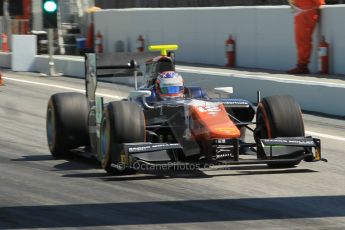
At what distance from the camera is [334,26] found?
18812 millimetres

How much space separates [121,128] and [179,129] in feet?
A: 2.33

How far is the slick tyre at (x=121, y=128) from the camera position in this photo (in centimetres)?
1009

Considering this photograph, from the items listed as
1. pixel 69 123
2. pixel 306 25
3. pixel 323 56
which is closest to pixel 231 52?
pixel 306 25

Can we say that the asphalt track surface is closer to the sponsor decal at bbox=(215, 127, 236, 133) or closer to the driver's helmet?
the sponsor decal at bbox=(215, 127, 236, 133)

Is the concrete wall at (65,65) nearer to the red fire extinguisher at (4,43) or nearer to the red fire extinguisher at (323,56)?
the red fire extinguisher at (4,43)

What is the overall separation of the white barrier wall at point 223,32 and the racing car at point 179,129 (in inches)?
310

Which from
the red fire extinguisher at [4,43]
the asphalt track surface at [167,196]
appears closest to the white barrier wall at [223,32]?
the red fire extinguisher at [4,43]

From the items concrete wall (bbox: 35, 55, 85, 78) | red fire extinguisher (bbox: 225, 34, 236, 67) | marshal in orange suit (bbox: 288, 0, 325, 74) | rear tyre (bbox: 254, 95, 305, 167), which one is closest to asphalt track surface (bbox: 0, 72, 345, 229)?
rear tyre (bbox: 254, 95, 305, 167)

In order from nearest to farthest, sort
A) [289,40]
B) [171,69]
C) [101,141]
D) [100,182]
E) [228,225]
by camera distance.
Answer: [228,225] < [100,182] < [101,141] < [171,69] < [289,40]

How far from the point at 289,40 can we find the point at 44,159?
941 cm

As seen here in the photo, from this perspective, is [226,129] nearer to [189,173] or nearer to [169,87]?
[189,173]

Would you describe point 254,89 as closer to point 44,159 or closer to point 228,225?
point 44,159

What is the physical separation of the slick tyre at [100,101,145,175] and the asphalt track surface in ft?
0.74

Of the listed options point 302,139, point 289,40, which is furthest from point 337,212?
point 289,40
